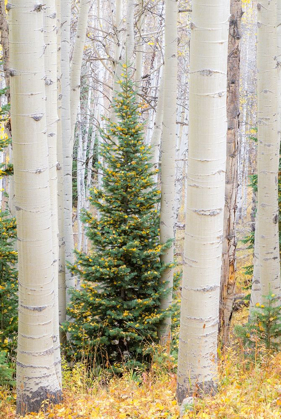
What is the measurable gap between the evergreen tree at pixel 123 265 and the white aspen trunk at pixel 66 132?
0.50m

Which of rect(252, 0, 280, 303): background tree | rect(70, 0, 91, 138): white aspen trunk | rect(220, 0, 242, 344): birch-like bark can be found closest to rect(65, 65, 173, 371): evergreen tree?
rect(70, 0, 91, 138): white aspen trunk

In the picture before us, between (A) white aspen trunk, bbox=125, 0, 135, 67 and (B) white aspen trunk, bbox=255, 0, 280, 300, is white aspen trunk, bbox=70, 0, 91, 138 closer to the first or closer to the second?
(A) white aspen trunk, bbox=125, 0, 135, 67

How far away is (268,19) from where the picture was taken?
4129 millimetres

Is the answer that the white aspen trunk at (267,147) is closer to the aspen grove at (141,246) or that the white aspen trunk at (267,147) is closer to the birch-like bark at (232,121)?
the aspen grove at (141,246)

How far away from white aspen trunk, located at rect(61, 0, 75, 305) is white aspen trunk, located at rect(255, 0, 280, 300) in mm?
3269

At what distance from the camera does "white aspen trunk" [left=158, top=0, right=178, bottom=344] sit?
228 inches

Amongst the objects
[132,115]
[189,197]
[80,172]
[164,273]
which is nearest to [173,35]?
[132,115]

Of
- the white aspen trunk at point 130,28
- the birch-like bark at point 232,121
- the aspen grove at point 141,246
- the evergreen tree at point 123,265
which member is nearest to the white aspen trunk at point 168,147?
the aspen grove at point 141,246

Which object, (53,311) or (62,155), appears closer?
(53,311)

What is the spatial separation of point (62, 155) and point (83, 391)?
12.8ft

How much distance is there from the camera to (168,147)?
622cm

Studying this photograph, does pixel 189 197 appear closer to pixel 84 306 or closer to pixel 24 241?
pixel 24 241

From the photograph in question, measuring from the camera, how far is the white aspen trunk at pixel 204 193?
2318 mm

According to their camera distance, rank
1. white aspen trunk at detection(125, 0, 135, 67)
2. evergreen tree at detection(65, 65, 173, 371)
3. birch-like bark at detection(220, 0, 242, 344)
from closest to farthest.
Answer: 1. birch-like bark at detection(220, 0, 242, 344)
2. evergreen tree at detection(65, 65, 173, 371)
3. white aspen trunk at detection(125, 0, 135, 67)
